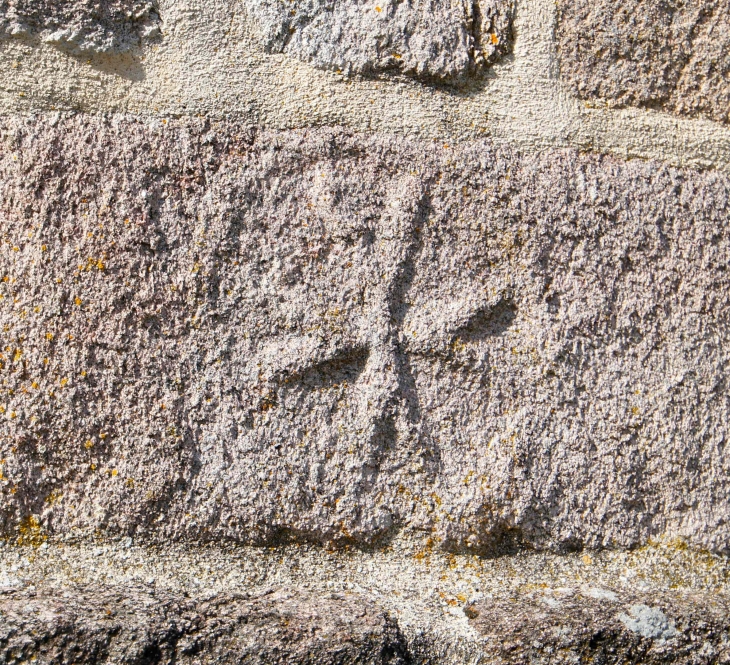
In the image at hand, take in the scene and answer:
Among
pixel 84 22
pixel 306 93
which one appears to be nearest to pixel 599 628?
pixel 306 93

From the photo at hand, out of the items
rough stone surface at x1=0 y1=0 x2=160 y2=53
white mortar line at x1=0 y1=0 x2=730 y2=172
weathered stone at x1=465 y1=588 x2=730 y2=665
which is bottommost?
weathered stone at x1=465 y1=588 x2=730 y2=665

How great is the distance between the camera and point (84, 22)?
2.29 feet

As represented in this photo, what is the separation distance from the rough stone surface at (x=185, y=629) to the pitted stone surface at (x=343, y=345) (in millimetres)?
57

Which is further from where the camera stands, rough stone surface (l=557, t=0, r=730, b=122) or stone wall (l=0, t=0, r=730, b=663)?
rough stone surface (l=557, t=0, r=730, b=122)

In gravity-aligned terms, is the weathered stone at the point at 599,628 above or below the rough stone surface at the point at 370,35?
below

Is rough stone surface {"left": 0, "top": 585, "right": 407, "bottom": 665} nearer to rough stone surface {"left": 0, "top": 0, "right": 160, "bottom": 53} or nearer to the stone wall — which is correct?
the stone wall

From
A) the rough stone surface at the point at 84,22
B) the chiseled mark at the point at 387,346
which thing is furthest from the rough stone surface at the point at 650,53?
the rough stone surface at the point at 84,22

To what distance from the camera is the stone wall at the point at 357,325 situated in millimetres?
659

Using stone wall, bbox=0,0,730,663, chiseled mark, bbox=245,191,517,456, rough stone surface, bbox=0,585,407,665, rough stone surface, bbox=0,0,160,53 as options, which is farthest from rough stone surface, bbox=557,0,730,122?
rough stone surface, bbox=0,585,407,665

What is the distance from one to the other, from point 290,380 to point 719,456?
0.41 meters

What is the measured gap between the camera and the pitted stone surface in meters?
0.66

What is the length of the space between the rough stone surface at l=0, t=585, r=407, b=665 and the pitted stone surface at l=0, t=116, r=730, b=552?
0.19 ft

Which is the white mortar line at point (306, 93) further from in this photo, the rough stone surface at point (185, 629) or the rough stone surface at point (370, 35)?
the rough stone surface at point (185, 629)

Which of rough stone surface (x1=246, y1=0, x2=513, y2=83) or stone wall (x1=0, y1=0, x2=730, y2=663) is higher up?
rough stone surface (x1=246, y1=0, x2=513, y2=83)
